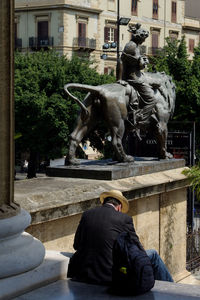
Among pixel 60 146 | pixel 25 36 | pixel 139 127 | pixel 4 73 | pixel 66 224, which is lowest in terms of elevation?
pixel 60 146

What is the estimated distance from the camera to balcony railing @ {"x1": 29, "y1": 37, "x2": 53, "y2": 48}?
4506cm

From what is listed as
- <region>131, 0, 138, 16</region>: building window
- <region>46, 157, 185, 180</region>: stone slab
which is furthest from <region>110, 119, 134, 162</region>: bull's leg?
<region>131, 0, 138, 16</region>: building window

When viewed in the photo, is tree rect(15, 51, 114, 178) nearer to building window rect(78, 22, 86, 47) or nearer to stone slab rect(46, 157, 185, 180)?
building window rect(78, 22, 86, 47)

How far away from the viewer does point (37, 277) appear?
4219 millimetres

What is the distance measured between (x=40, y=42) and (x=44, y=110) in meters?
18.5

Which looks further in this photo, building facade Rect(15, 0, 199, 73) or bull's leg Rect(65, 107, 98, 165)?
building facade Rect(15, 0, 199, 73)

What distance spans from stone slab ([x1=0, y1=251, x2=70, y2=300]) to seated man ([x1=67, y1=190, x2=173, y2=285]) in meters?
0.09

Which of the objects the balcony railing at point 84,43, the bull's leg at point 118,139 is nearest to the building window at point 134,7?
the balcony railing at point 84,43

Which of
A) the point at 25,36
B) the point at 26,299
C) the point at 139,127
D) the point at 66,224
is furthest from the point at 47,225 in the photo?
the point at 25,36

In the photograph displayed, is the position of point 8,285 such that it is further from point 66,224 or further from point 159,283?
point 66,224

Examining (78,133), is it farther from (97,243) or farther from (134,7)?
(134,7)

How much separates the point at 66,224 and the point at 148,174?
210 centimetres

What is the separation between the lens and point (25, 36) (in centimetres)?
4578

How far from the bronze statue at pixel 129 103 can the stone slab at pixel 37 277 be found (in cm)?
304
